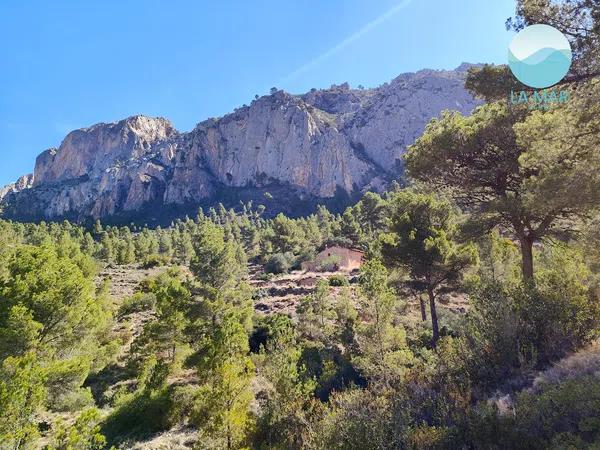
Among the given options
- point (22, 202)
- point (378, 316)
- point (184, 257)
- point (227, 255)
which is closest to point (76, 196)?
point (22, 202)

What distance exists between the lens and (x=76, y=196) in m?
150

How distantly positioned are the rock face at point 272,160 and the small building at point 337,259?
7036 centimetres

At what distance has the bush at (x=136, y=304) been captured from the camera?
31.2 metres

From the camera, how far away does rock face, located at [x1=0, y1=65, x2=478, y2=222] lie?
12494 cm

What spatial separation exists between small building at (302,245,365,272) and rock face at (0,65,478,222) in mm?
70357

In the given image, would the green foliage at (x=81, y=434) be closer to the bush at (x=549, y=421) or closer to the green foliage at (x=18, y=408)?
the green foliage at (x=18, y=408)

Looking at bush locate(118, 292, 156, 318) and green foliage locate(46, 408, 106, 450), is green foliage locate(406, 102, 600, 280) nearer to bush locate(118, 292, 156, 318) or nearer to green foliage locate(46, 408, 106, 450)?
green foliage locate(46, 408, 106, 450)

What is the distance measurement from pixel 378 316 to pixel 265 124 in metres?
133

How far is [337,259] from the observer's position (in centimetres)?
4569

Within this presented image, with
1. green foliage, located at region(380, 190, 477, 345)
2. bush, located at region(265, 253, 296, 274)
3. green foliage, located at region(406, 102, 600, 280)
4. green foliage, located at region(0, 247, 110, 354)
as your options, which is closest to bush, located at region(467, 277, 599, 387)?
green foliage, located at region(406, 102, 600, 280)

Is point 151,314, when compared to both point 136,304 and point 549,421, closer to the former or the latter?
point 136,304

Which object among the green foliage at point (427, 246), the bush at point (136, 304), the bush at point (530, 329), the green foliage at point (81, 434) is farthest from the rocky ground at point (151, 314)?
the bush at point (530, 329)

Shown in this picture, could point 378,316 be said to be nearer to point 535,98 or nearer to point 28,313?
point 535,98

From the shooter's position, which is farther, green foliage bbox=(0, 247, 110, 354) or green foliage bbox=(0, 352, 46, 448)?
green foliage bbox=(0, 247, 110, 354)
